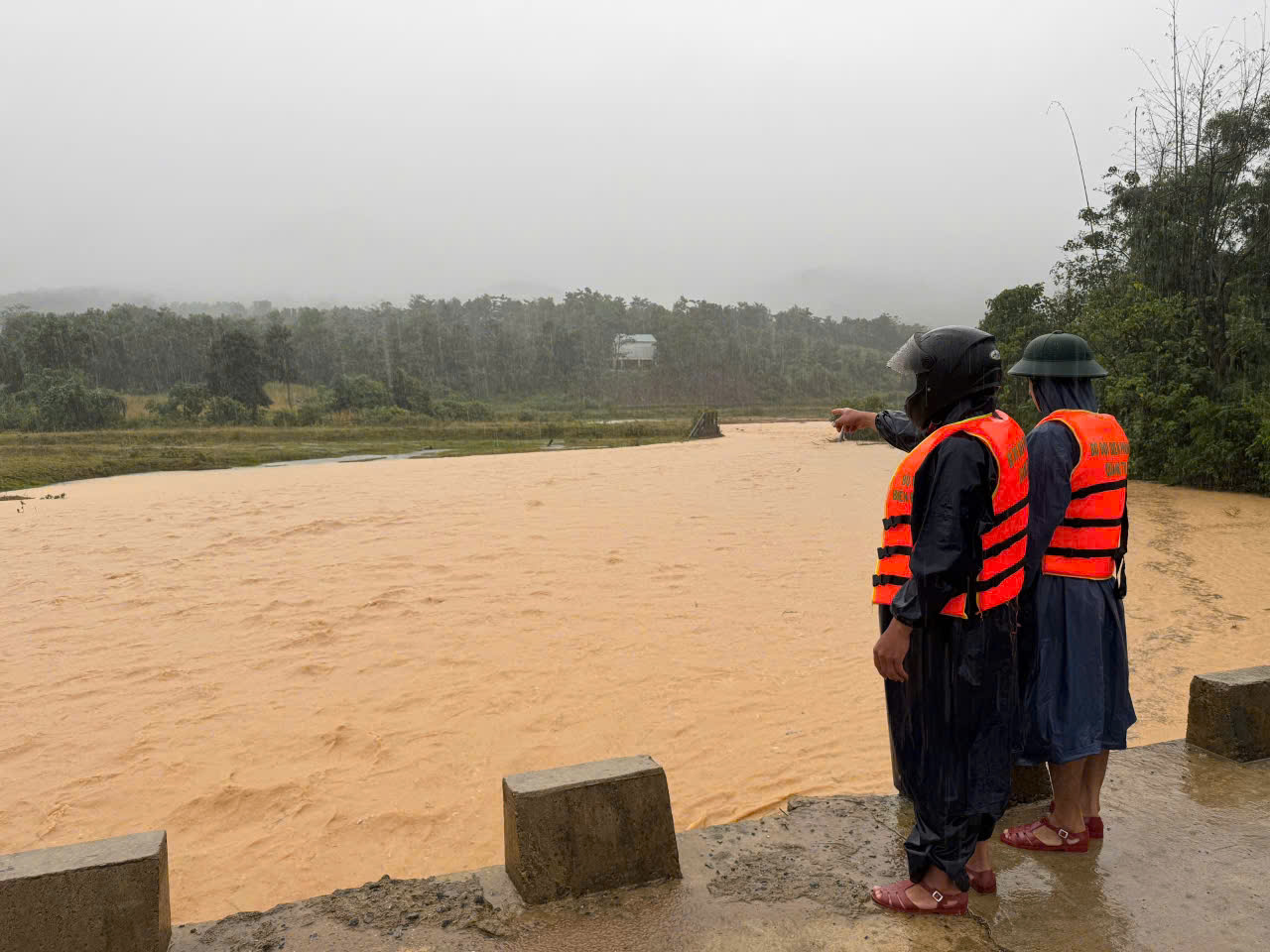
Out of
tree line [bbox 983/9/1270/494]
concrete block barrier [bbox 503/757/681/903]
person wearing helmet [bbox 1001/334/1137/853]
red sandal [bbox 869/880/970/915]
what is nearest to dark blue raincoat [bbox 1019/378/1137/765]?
person wearing helmet [bbox 1001/334/1137/853]

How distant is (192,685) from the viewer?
6125 millimetres

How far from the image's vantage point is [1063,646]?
2766mm

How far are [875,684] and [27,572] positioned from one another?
Result: 9344mm

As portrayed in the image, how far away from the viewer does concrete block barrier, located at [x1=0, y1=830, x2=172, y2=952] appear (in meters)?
2.12

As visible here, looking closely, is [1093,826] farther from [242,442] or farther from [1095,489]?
[242,442]

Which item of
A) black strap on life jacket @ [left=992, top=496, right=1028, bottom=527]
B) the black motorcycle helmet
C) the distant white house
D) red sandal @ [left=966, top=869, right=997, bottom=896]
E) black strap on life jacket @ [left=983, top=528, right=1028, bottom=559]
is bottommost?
red sandal @ [left=966, top=869, right=997, bottom=896]

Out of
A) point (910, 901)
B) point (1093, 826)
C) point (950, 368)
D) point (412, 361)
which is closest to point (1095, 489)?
point (950, 368)

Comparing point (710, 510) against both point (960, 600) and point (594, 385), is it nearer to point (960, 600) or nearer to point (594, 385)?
point (960, 600)

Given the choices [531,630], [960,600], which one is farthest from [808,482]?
[960,600]

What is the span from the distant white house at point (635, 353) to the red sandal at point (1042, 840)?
221ft

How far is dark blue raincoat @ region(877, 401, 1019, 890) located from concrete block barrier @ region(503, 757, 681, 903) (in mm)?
755

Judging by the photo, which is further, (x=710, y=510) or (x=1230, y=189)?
(x=1230, y=189)

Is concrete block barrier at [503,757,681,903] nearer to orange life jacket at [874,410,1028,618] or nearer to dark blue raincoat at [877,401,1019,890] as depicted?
dark blue raincoat at [877,401,1019,890]

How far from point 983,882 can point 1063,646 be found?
0.79m
